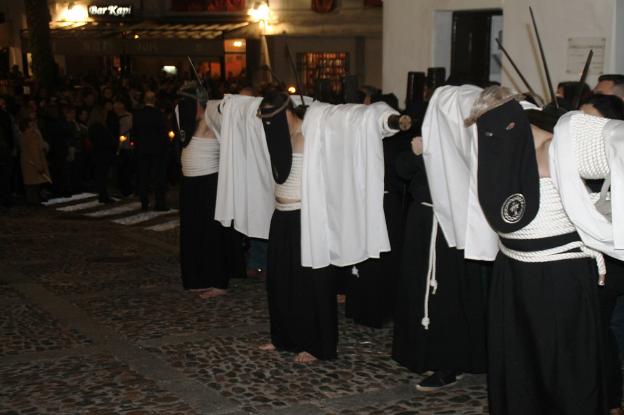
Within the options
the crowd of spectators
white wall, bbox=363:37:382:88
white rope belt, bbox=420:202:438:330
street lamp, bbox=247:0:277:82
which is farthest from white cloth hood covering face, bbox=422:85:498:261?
street lamp, bbox=247:0:277:82

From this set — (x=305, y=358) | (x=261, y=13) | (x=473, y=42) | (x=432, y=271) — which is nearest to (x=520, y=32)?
(x=473, y=42)

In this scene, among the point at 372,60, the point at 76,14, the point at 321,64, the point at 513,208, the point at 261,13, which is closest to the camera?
the point at 513,208

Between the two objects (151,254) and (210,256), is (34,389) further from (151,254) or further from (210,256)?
(151,254)

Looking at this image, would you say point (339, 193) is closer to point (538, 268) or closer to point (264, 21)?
point (538, 268)

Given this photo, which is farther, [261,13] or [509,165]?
[261,13]

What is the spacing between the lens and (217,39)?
2483cm

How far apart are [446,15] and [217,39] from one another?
14.8m

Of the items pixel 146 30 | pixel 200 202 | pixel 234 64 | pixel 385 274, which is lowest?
pixel 385 274

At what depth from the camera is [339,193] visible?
5863 millimetres

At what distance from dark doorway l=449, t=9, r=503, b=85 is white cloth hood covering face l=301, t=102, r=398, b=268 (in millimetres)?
4955

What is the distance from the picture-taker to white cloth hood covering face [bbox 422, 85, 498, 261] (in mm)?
4629

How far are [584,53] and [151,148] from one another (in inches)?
254

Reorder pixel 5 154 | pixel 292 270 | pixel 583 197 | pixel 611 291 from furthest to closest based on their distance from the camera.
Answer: pixel 5 154 < pixel 292 270 < pixel 611 291 < pixel 583 197

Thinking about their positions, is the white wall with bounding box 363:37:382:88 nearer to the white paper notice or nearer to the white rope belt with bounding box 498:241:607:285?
the white paper notice
